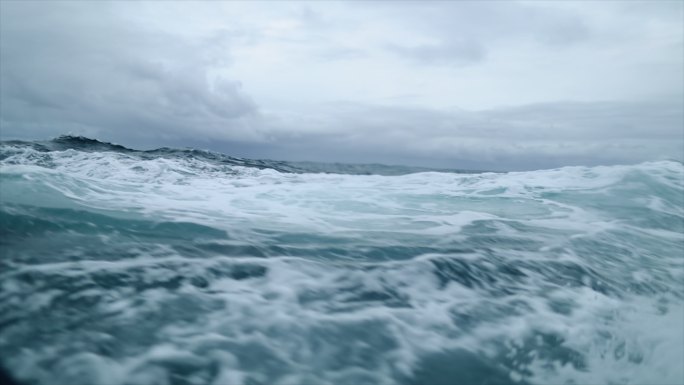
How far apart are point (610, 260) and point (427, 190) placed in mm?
A: 6492

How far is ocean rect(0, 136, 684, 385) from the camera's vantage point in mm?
2883

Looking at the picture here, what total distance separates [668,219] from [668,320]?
17.5 feet

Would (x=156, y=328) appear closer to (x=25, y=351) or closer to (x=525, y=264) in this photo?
(x=25, y=351)


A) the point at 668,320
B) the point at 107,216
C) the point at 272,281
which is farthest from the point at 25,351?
the point at 668,320

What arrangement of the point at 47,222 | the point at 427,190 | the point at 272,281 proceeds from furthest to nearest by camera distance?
the point at 427,190, the point at 47,222, the point at 272,281

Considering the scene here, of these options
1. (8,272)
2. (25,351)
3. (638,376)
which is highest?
(8,272)

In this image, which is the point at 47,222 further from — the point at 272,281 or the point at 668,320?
the point at 668,320

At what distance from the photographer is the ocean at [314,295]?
2883mm

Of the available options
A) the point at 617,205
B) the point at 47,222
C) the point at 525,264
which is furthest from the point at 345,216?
the point at 617,205

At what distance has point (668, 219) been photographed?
8.48 m

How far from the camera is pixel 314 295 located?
3.96 m

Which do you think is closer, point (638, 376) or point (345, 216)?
point (638, 376)

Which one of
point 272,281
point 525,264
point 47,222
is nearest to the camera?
point 272,281

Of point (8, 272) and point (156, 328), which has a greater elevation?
point (8, 272)
